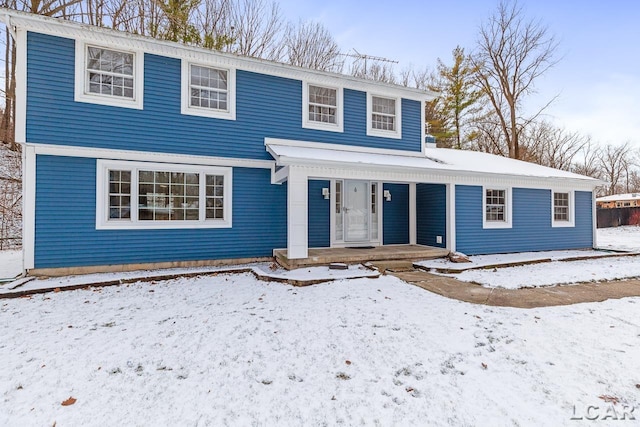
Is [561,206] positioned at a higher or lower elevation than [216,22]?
lower

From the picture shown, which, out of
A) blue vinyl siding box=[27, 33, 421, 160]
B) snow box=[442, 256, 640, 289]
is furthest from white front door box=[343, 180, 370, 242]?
snow box=[442, 256, 640, 289]

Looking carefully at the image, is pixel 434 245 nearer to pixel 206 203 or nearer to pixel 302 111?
pixel 302 111

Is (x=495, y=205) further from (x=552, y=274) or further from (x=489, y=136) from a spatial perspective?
(x=489, y=136)

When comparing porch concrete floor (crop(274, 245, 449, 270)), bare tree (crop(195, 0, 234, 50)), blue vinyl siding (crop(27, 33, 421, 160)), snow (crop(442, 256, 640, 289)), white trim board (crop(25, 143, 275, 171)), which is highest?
bare tree (crop(195, 0, 234, 50))

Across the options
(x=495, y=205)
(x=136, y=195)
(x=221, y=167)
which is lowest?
(x=495, y=205)

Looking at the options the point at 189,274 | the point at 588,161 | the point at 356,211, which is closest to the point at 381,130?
the point at 356,211

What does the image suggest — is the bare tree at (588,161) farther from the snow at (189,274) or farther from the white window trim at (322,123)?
the snow at (189,274)

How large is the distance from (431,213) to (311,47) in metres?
12.9

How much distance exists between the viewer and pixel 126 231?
270 inches

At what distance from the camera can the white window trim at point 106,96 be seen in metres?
6.52

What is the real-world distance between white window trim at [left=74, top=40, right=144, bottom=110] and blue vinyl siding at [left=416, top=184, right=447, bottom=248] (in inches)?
306

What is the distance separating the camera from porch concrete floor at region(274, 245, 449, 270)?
7180mm

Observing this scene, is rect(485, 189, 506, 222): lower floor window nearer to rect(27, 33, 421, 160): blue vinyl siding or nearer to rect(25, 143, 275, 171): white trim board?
rect(27, 33, 421, 160): blue vinyl siding

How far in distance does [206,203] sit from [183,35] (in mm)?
9694
